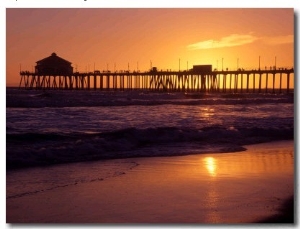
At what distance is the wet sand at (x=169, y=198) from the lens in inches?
156

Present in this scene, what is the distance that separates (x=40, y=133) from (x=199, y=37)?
2100 mm

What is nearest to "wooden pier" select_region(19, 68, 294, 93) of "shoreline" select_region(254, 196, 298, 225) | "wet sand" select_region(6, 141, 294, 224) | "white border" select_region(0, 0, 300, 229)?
"white border" select_region(0, 0, 300, 229)

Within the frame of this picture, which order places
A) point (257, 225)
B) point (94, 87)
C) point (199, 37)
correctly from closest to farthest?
point (257, 225) → point (199, 37) → point (94, 87)

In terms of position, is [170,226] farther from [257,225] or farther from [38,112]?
[38,112]

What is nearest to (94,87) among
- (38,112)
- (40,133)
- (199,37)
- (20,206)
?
(38,112)

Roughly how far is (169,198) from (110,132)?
7.74 feet

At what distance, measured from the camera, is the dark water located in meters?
5.25

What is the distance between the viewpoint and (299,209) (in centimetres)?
429

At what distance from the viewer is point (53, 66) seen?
5.23 m
